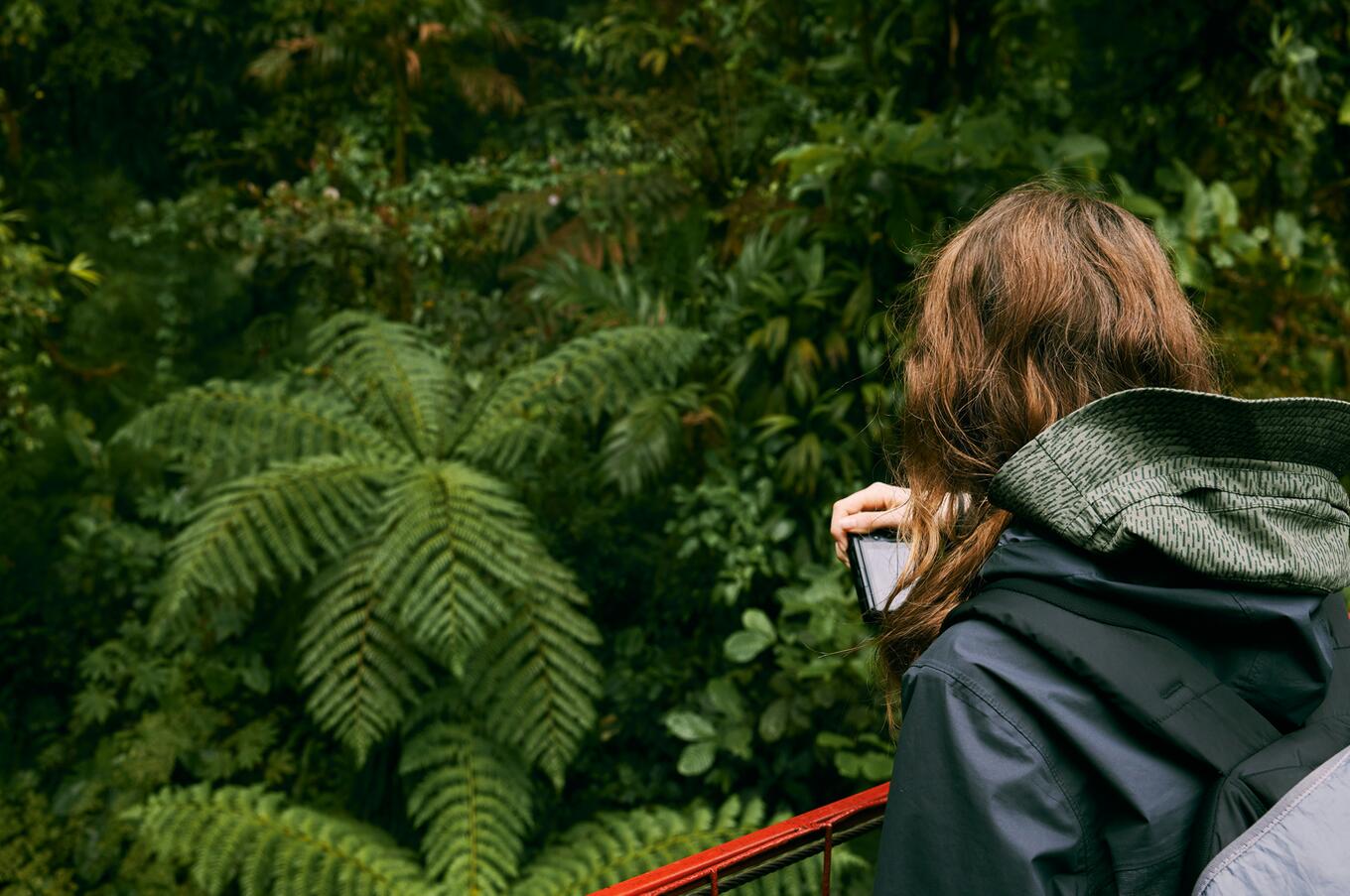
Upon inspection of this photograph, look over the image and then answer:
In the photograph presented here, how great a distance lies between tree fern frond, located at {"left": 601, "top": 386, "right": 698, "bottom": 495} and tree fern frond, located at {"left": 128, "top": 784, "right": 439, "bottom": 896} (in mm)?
1259

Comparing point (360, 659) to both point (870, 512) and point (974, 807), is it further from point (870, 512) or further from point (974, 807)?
point (974, 807)

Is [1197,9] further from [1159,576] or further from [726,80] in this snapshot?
[1159,576]

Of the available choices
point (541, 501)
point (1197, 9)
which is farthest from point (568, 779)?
point (1197, 9)

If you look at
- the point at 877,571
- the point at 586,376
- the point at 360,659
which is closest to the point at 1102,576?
the point at 877,571

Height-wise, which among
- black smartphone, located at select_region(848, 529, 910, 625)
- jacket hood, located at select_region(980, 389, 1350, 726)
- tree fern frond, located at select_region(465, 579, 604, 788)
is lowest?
tree fern frond, located at select_region(465, 579, 604, 788)

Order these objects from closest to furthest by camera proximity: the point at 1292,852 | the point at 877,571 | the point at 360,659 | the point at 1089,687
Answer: the point at 1292,852
the point at 1089,687
the point at 877,571
the point at 360,659

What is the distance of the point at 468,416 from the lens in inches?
128

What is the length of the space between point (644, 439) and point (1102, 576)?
8.26ft

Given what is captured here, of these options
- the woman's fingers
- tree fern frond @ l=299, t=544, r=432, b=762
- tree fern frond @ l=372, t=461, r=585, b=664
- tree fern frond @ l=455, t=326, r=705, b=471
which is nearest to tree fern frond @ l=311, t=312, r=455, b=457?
tree fern frond @ l=455, t=326, r=705, b=471

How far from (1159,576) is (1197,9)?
3.26 m

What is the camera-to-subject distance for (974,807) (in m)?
0.75

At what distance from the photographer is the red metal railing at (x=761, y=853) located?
102 centimetres

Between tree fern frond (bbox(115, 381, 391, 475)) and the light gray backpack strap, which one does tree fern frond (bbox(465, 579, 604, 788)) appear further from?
the light gray backpack strap

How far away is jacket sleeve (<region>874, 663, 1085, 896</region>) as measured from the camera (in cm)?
74
